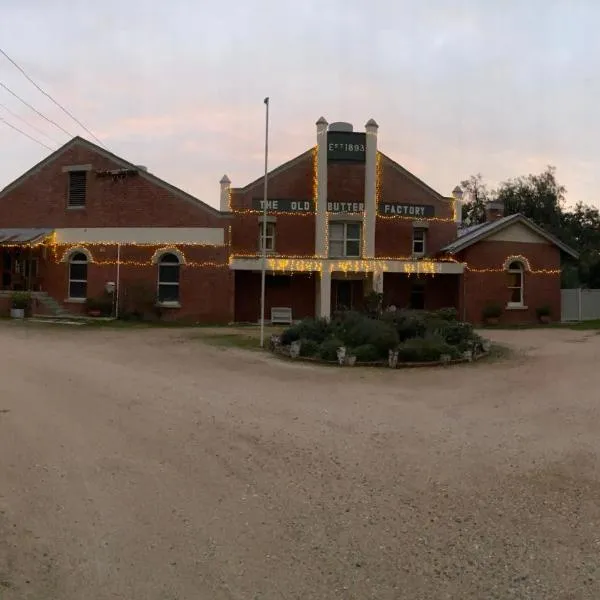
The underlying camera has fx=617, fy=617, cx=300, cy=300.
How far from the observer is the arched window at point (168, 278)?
87.6 ft

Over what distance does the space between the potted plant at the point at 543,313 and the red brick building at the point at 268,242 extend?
275mm

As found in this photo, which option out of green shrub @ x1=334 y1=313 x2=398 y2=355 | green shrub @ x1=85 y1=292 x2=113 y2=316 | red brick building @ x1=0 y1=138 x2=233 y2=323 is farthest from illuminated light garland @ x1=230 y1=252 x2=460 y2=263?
green shrub @ x1=334 y1=313 x2=398 y2=355

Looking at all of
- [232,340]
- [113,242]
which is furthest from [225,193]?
A: [232,340]

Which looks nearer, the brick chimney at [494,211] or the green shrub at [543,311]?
the green shrub at [543,311]

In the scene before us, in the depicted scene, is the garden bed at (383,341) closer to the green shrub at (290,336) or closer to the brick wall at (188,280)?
the green shrub at (290,336)

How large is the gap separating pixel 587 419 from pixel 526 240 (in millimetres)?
21889

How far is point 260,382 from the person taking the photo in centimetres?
1127

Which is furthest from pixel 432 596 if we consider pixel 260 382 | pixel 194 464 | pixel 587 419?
pixel 260 382

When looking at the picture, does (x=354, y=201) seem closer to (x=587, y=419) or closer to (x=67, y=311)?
(x=67, y=311)

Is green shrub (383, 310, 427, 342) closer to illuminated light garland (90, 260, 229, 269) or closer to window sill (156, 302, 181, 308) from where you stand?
illuminated light garland (90, 260, 229, 269)

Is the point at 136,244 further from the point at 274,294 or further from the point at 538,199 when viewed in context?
the point at 538,199

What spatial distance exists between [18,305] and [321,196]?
13680 mm

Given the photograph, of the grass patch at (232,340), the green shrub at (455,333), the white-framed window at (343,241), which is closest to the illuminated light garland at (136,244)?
the white-framed window at (343,241)

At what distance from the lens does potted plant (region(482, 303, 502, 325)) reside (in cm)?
2736
